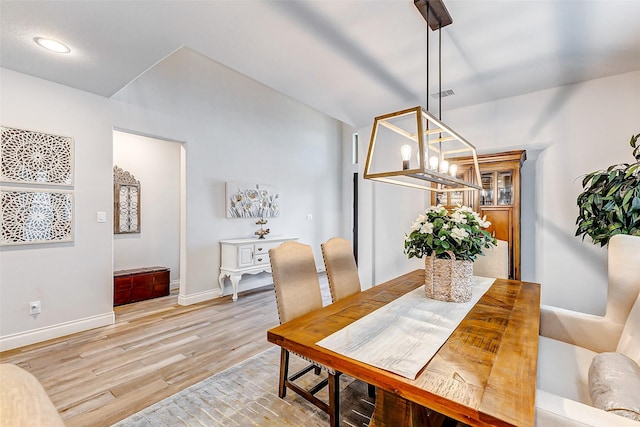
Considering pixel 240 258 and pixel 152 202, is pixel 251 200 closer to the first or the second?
pixel 240 258

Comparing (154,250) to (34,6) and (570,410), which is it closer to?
(34,6)

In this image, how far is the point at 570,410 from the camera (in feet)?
2.88

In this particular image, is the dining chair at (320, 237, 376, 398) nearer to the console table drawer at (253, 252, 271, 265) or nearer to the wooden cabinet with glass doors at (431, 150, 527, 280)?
the wooden cabinet with glass doors at (431, 150, 527, 280)

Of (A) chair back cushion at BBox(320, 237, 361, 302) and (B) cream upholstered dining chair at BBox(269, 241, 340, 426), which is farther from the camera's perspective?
(A) chair back cushion at BBox(320, 237, 361, 302)

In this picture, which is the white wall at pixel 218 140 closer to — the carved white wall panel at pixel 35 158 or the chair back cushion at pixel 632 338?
the carved white wall panel at pixel 35 158

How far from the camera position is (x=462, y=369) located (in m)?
1.03

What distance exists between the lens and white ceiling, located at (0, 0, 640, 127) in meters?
1.89

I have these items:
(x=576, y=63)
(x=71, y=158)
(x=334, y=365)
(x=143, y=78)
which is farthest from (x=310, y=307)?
(x=143, y=78)

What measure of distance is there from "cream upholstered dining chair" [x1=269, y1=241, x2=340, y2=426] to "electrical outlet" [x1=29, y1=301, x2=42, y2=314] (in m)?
2.55

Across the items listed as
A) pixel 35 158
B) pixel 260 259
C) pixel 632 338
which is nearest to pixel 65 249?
pixel 35 158

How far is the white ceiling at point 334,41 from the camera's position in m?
1.89

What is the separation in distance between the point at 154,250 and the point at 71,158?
212cm

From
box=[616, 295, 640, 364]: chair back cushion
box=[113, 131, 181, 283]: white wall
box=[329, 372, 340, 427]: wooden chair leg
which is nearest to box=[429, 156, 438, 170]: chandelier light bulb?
box=[616, 295, 640, 364]: chair back cushion

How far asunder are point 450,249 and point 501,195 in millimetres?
1892
